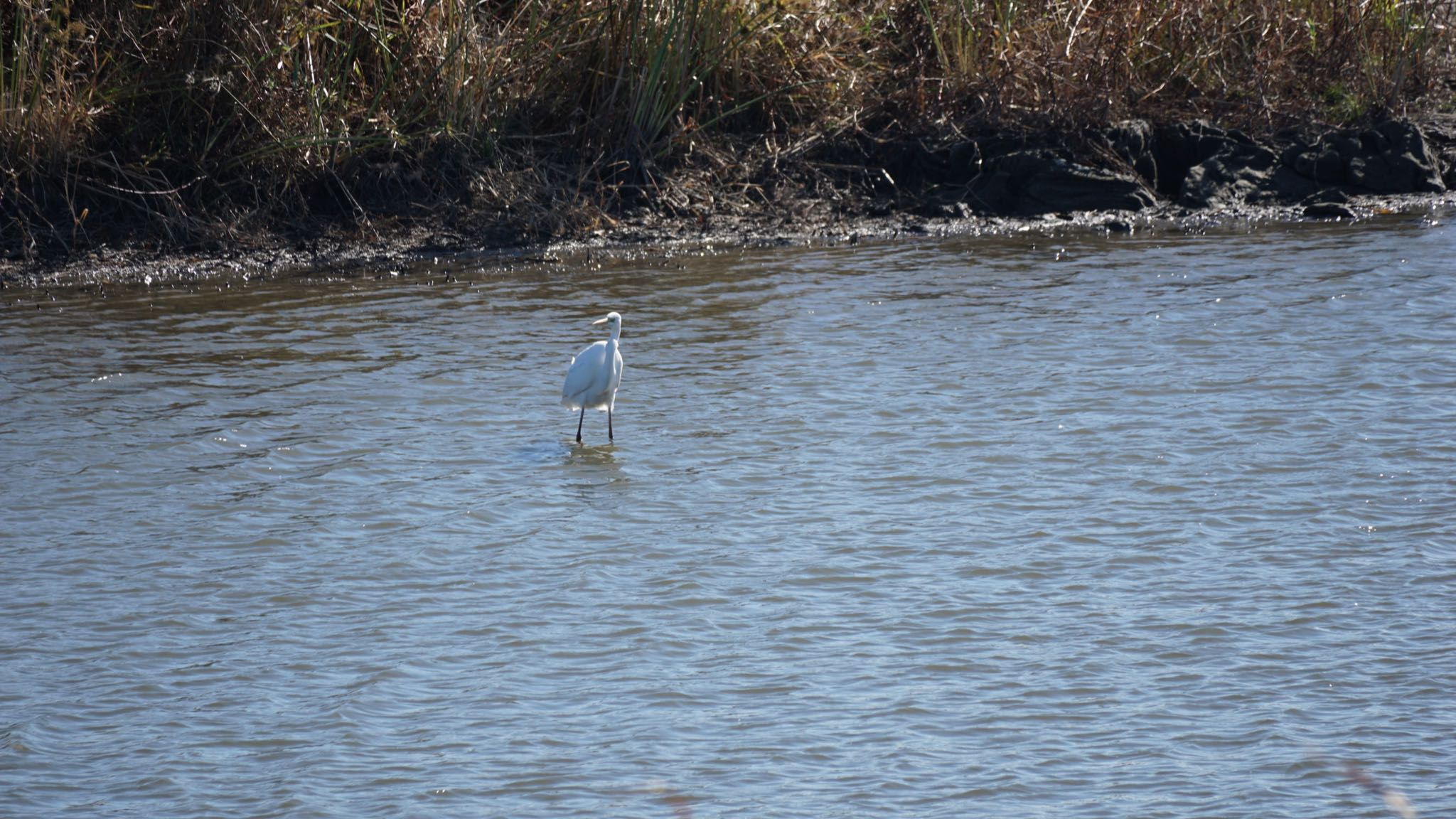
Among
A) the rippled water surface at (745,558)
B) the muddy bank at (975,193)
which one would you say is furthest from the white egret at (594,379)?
the muddy bank at (975,193)

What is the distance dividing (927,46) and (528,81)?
133 inches

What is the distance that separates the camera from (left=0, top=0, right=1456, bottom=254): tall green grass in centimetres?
1072

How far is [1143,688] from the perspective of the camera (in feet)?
13.9

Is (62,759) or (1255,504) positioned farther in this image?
(1255,504)

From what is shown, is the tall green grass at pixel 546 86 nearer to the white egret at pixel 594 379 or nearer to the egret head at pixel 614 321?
the egret head at pixel 614 321

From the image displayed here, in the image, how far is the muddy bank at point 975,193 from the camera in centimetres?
1140

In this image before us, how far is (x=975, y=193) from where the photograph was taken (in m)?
12.1

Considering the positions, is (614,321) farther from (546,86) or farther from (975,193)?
(975,193)

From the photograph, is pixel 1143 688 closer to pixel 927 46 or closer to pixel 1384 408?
pixel 1384 408

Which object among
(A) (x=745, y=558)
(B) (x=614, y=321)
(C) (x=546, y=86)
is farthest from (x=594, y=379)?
(C) (x=546, y=86)

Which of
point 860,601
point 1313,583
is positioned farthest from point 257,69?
point 1313,583

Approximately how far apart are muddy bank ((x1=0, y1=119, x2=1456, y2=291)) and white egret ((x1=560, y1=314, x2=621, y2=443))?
4.10 meters

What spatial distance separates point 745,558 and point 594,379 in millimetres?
1897

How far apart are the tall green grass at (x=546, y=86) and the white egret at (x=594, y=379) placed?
4.58 meters
